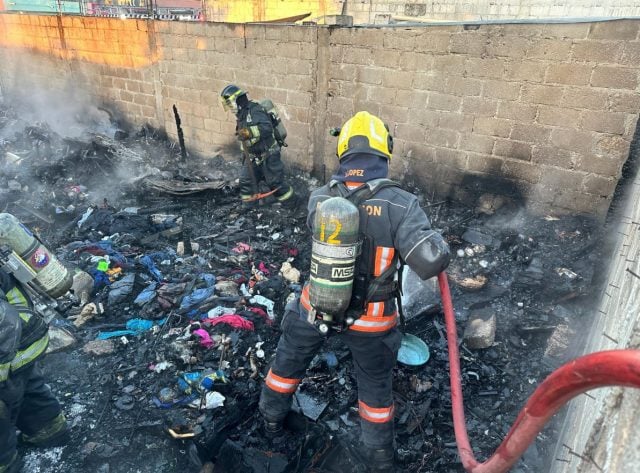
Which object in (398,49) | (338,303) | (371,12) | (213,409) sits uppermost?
(371,12)

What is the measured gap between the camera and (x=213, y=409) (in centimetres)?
348

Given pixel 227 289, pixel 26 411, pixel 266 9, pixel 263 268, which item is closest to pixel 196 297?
pixel 227 289

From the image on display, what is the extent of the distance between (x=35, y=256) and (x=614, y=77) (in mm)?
5885

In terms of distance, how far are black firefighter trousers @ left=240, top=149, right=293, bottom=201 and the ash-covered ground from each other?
0.32m

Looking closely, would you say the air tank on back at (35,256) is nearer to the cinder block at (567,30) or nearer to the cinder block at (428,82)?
the cinder block at (428,82)

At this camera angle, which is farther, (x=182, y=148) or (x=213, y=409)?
(x=182, y=148)

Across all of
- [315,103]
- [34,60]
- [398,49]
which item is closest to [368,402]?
[398,49]

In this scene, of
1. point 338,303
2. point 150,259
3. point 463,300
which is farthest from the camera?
point 150,259

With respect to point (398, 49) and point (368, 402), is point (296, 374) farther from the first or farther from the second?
point (398, 49)

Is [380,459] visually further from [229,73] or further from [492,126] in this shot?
[229,73]

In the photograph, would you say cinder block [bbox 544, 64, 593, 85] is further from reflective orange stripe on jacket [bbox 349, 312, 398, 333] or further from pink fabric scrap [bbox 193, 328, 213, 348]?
pink fabric scrap [bbox 193, 328, 213, 348]

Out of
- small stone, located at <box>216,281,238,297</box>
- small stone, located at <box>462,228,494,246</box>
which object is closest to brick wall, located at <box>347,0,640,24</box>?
small stone, located at <box>462,228,494,246</box>

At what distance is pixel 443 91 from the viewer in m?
5.82

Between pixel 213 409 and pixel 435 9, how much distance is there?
1126 centimetres
